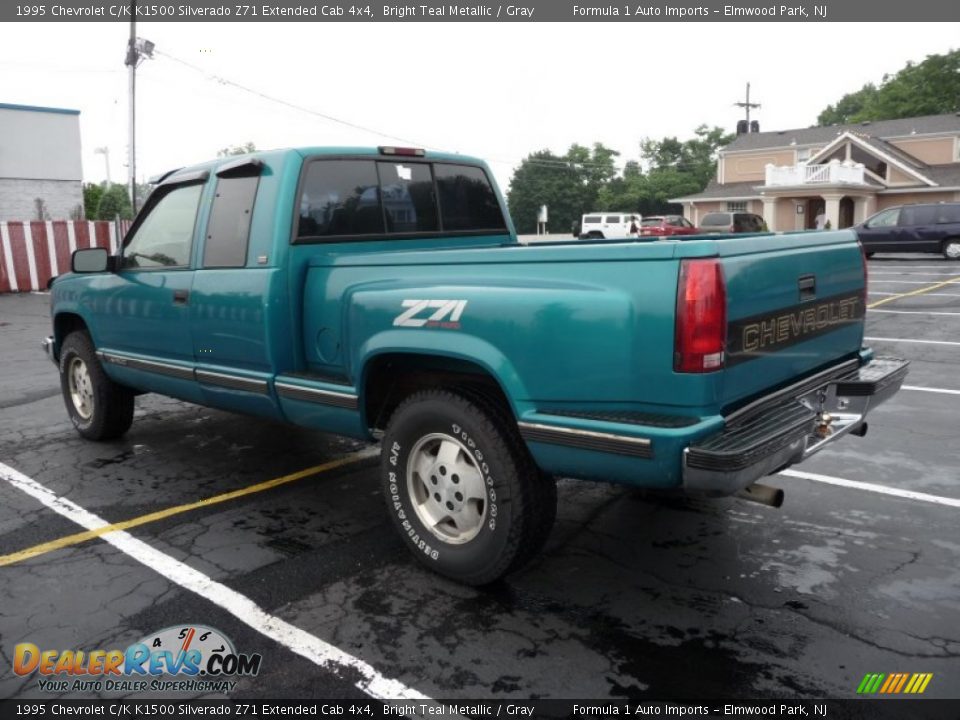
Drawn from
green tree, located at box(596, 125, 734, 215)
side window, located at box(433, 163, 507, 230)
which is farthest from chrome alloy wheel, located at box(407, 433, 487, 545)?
green tree, located at box(596, 125, 734, 215)

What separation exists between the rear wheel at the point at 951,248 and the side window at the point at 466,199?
23.1m

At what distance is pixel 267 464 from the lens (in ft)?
18.2

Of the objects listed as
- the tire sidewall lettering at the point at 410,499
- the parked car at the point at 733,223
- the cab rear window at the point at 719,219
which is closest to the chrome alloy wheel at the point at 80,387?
the tire sidewall lettering at the point at 410,499

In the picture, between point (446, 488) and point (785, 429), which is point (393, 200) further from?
point (785, 429)

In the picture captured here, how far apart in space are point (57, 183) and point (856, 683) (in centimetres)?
2939

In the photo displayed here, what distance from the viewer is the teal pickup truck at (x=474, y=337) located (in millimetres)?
2836

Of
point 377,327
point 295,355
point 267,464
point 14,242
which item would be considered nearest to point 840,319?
point 377,327

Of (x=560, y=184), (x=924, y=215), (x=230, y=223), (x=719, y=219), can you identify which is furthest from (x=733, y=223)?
(x=560, y=184)

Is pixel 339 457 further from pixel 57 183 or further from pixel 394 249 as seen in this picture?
pixel 57 183

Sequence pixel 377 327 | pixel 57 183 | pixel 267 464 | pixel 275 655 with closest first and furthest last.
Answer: pixel 275 655, pixel 377 327, pixel 267 464, pixel 57 183

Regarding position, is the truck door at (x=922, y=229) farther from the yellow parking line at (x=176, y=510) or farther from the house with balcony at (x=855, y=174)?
the yellow parking line at (x=176, y=510)

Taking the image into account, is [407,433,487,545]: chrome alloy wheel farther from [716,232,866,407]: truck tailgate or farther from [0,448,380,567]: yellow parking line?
[0,448,380,567]: yellow parking line

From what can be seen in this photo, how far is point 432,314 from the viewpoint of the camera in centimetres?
340

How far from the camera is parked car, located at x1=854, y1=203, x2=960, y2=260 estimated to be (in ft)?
77.6
